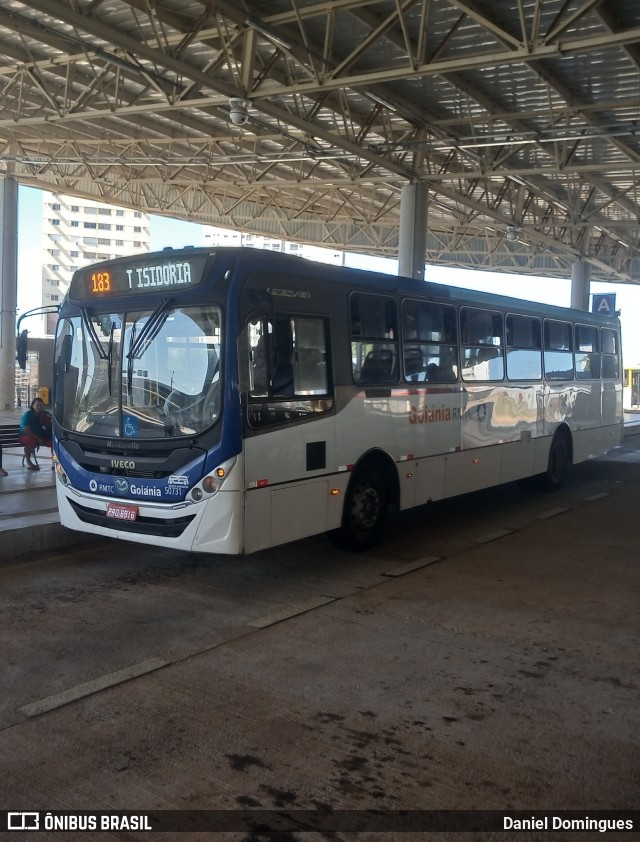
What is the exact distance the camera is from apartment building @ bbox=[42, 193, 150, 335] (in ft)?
336

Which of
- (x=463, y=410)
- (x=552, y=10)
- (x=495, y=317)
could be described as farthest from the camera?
(x=552, y=10)

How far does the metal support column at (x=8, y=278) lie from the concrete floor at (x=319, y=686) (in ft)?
72.4

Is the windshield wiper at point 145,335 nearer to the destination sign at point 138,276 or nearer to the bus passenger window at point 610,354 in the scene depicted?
the destination sign at point 138,276

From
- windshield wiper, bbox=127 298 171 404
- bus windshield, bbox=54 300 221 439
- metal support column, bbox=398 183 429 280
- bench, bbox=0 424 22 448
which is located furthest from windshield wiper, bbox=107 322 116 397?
metal support column, bbox=398 183 429 280

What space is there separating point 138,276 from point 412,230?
1541 centimetres

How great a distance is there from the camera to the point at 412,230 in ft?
72.6

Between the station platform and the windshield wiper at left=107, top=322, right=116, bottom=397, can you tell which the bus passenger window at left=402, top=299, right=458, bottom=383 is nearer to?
the windshield wiper at left=107, top=322, right=116, bottom=397

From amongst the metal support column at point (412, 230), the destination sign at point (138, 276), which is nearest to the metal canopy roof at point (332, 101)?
the metal support column at point (412, 230)

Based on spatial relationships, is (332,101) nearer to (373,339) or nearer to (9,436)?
(9,436)

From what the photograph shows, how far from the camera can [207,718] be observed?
4844 millimetres

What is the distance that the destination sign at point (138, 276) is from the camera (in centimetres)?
759

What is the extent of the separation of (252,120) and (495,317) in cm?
Answer: 925

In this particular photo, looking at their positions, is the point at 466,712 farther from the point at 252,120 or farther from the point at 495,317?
the point at 252,120

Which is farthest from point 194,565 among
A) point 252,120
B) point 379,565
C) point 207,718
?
point 252,120
